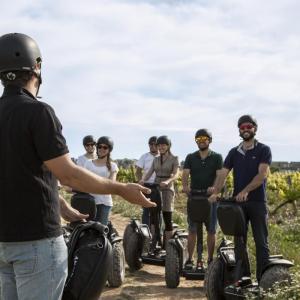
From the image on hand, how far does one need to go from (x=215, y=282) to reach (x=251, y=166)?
4.06 ft

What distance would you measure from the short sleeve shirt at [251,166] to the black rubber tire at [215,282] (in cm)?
76

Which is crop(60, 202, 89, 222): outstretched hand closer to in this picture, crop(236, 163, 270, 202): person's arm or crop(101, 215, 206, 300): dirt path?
crop(236, 163, 270, 202): person's arm

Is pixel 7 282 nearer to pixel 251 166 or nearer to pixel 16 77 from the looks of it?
pixel 16 77

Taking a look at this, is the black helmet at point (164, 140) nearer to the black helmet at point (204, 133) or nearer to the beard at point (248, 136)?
the black helmet at point (204, 133)

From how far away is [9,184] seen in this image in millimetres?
2324

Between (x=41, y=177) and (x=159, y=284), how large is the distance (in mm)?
4964

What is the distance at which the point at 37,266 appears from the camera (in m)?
2.28

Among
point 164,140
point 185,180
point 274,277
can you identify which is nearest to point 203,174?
point 185,180

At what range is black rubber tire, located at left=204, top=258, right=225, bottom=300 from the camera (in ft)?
17.5

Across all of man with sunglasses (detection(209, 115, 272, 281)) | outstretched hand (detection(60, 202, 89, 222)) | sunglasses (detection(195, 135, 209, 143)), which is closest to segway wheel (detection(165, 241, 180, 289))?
man with sunglasses (detection(209, 115, 272, 281))

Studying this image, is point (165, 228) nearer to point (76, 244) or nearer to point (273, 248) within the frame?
point (273, 248)

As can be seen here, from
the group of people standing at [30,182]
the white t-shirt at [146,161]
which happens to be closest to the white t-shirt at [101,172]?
the white t-shirt at [146,161]

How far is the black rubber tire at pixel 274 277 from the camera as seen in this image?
502 centimetres

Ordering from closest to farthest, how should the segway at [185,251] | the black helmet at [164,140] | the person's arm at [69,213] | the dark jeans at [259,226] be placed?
the person's arm at [69,213], the dark jeans at [259,226], the segway at [185,251], the black helmet at [164,140]
